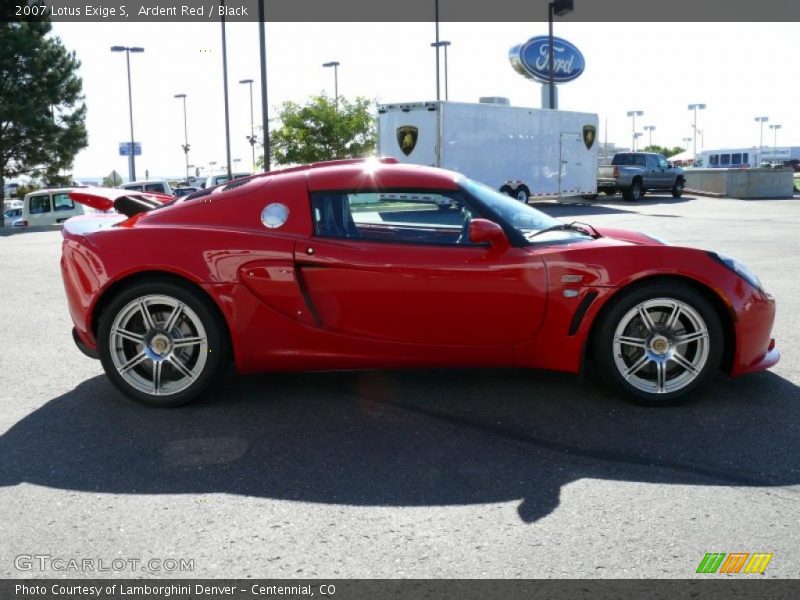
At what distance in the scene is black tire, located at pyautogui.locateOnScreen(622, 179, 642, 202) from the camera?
3272cm

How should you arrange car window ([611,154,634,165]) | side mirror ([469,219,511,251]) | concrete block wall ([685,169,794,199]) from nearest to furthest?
side mirror ([469,219,511,251]) → car window ([611,154,634,165]) → concrete block wall ([685,169,794,199])

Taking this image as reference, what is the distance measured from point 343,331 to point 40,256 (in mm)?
10053

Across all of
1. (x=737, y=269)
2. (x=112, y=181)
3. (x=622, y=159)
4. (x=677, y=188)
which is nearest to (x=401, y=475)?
(x=737, y=269)

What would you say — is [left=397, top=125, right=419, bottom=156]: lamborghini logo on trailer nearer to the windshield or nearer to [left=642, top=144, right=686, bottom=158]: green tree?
the windshield

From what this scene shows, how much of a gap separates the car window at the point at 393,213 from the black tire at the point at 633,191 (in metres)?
29.4

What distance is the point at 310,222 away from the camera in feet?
15.1

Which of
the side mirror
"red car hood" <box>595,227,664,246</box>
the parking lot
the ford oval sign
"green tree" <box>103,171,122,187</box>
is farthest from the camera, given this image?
"green tree" <box>103,171,122,187</box>

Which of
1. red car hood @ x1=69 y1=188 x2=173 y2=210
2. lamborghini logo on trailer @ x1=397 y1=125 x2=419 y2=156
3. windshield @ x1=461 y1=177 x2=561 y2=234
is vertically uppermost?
lamborghini logo on trailer @ x1=397 y1=125 x2=419 y2=156

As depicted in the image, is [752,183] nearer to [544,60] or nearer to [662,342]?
[544,60]

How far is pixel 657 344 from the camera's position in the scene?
4.52m

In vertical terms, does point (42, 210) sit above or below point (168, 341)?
above

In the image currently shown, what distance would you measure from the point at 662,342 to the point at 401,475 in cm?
174

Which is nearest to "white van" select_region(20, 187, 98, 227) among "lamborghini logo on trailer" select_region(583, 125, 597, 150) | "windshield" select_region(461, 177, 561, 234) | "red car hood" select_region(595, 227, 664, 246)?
"lamborghini logo on trailer" select_region(583, 125, 597, 150)

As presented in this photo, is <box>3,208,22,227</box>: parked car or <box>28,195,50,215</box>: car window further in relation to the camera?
<box>3,208,22,227</box>: parked car
